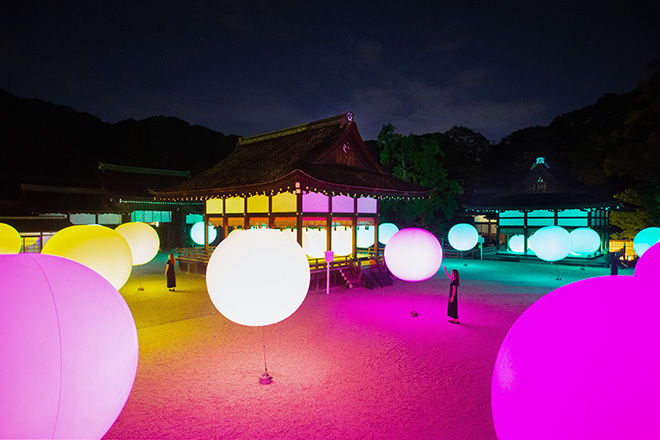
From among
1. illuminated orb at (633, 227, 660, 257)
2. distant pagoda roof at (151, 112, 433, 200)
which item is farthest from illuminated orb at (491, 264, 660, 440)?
illuminated orb at (633, 227, 660, 257)

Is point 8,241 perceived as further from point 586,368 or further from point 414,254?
point 586,368

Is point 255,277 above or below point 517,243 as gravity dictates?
above

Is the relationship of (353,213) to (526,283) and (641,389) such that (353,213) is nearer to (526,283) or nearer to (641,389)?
(526,283)

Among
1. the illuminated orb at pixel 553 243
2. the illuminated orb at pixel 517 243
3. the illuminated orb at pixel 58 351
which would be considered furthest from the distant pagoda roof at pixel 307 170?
the illuminated orb at pixel 58 351

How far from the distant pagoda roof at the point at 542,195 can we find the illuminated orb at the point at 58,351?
25202mm

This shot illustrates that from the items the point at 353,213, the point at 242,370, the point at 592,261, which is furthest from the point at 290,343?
the point at 592,261

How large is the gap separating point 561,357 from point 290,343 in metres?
6.29

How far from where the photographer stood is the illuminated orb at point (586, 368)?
1.68m

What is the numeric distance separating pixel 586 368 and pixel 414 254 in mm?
7591

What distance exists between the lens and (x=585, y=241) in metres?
15.8

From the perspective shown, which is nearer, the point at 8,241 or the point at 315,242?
the point at 8,241

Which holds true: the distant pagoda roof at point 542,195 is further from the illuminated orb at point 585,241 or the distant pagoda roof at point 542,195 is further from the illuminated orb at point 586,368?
the illuminated orb at point 586,368

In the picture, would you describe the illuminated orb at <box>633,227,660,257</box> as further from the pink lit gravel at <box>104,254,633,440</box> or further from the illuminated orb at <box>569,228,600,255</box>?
the pink lit gravel at <box>104,254,633,440</box>

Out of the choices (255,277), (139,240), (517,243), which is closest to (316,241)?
(139,240)
